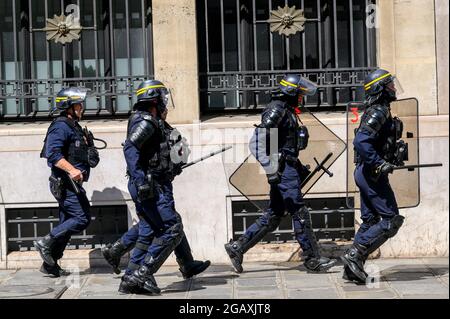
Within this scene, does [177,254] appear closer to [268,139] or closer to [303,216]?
[303,216]

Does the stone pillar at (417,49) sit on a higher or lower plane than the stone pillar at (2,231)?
higher

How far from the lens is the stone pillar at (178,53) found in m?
10.5

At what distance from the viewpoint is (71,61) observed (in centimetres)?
1106

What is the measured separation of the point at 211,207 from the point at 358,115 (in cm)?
184

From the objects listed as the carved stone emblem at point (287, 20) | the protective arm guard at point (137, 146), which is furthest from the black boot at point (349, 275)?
the carved stone emblem at point (287, 20)

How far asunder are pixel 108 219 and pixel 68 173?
126 cm

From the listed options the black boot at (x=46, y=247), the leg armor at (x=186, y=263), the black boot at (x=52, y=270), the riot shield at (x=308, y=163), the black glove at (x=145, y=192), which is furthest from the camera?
the riot shield at (x=308, y=163)

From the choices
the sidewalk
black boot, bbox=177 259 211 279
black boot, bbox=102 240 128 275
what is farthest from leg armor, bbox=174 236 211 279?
black boot, bbox=102 240 128 275

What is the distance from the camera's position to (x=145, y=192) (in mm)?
8586

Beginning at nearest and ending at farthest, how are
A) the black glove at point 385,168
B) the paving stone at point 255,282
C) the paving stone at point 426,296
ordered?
the paving stone at point 426,296
the black glove at point 385,168
the paving stone at point 255,282

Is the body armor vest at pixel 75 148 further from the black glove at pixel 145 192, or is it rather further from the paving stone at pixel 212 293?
the paving stone at pixel 212 293

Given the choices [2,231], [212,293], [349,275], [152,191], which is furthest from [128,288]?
[2,231]

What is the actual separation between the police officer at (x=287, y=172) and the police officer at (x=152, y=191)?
1.01m
